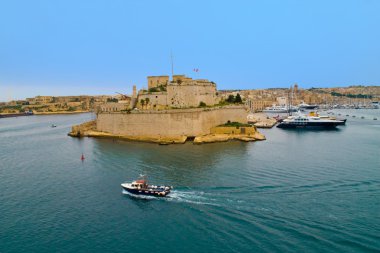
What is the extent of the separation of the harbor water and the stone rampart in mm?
8554

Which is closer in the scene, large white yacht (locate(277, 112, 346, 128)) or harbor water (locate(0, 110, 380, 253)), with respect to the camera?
harbor water (locate(0, 110, 380, 253))

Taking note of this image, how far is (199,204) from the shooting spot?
14797mm

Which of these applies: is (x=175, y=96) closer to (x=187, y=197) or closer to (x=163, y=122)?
(x=163, y=122)

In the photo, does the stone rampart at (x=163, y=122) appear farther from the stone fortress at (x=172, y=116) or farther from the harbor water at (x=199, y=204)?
the harbor water at (x=199, y=204)

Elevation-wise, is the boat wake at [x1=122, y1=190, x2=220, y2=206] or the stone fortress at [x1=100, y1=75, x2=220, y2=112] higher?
the stone fortress at [x1=100, y1=75, x2=220, y2=112]

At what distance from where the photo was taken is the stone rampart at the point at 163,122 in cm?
3397

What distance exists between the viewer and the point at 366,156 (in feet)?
79.7

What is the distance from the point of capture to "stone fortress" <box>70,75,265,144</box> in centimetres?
3394

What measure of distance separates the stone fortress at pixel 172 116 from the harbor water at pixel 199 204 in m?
8.47

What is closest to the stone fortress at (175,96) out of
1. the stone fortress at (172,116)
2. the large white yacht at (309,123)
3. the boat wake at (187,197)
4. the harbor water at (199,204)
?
the stone fortress at (172,116)

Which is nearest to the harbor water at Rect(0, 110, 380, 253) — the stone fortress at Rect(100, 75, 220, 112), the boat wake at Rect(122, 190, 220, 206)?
the boat wake at Rect(122, 190, 220, 206)

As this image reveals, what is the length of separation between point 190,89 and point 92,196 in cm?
2259

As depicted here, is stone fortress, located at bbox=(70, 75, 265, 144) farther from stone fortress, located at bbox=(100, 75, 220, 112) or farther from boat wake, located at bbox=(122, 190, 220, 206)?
boat wake, located at bbox=(122, 190, 220, 206)

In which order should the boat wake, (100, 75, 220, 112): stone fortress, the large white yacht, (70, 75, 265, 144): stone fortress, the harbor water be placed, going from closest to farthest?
the harbor water < the boat wake < (70, 75, 265, 144): stone fortress < (100, 75, 220, 112): stone fortress < the large white yacht
